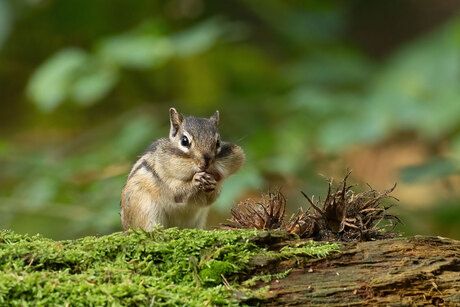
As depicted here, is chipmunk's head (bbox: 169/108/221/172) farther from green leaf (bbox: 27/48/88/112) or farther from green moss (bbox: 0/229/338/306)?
green leaf (bbox: 27/48/88/112)

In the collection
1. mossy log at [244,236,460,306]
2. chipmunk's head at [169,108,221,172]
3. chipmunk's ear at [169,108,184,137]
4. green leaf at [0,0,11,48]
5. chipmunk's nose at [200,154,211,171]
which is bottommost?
mossy log at [244,236,460,306]

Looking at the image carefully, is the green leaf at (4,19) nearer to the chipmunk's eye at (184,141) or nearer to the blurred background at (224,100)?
the blurred background at (224,100)

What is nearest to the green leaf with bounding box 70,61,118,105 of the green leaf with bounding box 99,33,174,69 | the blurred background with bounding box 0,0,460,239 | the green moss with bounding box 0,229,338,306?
the blurred background with bounding box 0,0,460,239

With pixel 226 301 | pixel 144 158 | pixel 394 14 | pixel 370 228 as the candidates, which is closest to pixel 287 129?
pixel 144 158

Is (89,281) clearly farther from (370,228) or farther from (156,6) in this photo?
(156,6)

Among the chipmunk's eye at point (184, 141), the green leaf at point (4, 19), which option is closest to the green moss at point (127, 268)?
the chipmunk's eye at point (184, 141)

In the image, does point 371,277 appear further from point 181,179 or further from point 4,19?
point 4,19
